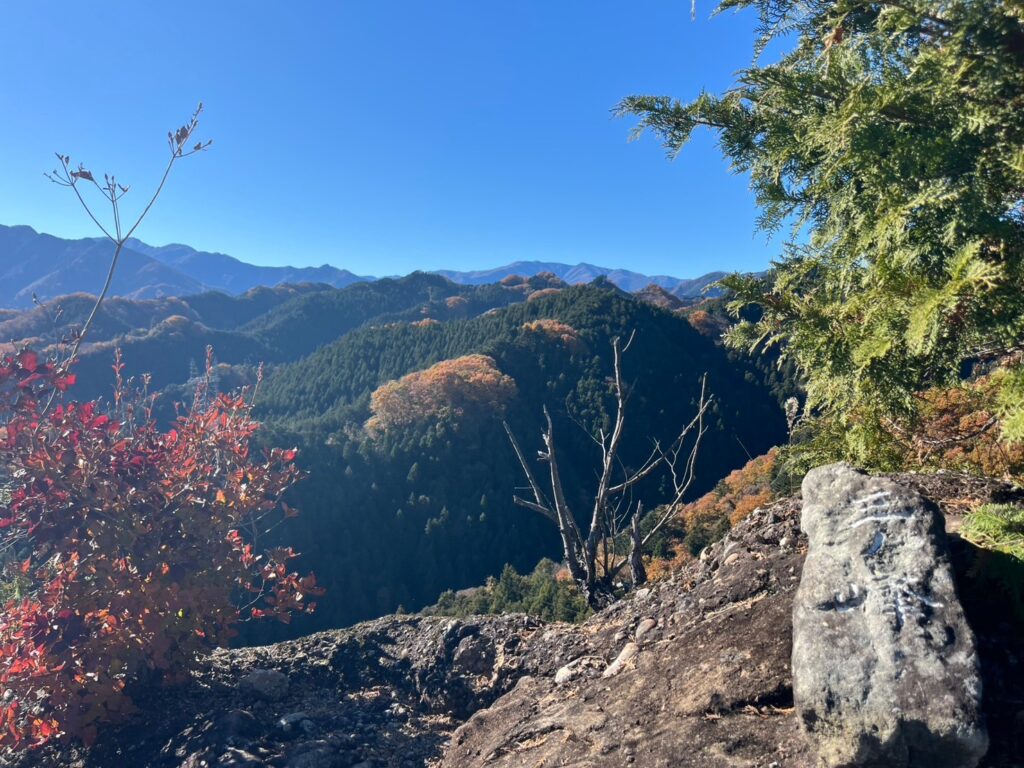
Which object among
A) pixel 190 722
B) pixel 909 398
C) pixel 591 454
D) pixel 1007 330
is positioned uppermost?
pixel 1007 330

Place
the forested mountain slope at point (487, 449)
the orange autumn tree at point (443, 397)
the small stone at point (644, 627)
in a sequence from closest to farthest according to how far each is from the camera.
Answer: the small stone at point (644, 627)
the forested mountain slope at point (487, 449)
the orange autumn tree at point (443, 397)

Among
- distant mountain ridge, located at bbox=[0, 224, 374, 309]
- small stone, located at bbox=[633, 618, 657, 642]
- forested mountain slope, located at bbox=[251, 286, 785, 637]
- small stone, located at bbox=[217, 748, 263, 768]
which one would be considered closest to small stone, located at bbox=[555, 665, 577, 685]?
small stone, located at bbox=[633, 618, 657, 642]

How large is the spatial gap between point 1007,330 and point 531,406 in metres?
25.1

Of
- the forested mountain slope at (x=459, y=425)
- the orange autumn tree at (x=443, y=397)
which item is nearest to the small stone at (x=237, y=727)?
the forested mountain slope at (x=459, y=425)

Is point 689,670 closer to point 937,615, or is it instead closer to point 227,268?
point 937,615

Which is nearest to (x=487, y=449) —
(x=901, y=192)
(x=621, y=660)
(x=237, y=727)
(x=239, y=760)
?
(x=237, y=727)

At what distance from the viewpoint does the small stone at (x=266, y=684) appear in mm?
3767

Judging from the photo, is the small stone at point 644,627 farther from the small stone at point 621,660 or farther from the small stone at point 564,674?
the small stone at point 564,674

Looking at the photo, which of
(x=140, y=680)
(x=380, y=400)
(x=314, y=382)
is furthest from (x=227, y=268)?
(x=140, y=680)

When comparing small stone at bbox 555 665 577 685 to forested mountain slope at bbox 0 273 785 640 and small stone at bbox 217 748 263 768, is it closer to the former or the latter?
small stone at bbox 217 748 263 768

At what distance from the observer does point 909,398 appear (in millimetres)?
2320

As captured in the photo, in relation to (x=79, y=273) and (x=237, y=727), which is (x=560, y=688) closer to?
(x=237, y=727)

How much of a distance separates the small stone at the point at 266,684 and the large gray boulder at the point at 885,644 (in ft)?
10.5

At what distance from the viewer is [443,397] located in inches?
1014
